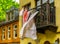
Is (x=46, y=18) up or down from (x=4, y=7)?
down

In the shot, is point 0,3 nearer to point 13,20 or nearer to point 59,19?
point 13,20

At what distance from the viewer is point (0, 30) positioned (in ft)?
113

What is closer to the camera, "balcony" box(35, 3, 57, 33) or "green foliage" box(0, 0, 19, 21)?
"balcony" box(35, 3, 57, 33)

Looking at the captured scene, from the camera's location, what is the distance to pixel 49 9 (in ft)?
53.0

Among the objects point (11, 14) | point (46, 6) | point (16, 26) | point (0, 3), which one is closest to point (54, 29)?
point (46, 6)

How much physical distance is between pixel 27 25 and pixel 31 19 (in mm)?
524

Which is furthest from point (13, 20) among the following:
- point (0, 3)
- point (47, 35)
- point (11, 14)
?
point (47, 35)

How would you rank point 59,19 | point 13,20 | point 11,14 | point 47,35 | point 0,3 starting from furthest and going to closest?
point 0,3 → point 11,14 → point 13,20 → point 47,35 → point 59,19

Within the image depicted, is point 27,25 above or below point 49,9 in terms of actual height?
below

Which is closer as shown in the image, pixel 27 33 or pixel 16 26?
pixel 27 33

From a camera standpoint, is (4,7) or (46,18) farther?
(4,7)

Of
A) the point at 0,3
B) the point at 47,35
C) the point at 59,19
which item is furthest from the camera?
the point at 0,3

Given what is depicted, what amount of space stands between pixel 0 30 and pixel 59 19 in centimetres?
1986

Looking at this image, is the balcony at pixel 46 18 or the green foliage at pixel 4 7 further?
the green foliage at pixel 4 7
